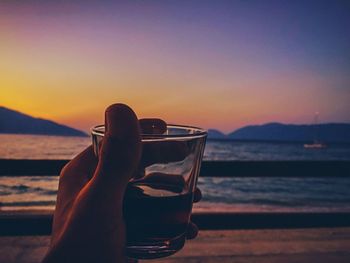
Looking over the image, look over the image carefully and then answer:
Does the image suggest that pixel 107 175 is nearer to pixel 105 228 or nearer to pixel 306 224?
pixel 105 228

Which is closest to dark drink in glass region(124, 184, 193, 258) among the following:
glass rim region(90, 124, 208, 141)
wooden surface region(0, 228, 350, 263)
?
glass rim region(90, 124, 208, 141)

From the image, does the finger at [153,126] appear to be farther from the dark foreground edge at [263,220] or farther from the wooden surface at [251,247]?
the wooden surface at [251,247]

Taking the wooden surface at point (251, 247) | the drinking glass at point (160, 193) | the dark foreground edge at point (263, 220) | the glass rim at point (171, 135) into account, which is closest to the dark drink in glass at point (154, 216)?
the drinking glass at point (160, 193)

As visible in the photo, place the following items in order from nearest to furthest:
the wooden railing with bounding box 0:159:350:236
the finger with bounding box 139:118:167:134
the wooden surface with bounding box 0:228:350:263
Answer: the finger with bounding box 139:118:167:134 < the wooden railing with bounding box 0:159:350:236 < the wooden surface with bounding box 0:228:350:263

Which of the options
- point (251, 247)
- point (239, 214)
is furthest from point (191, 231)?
point (251, 247)

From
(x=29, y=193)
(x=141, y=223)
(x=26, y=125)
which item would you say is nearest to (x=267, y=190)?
(x=29, y=193)

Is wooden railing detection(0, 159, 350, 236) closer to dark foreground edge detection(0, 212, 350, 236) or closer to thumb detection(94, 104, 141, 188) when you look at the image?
dark foreground edge detection(0, 212, 350, 236)

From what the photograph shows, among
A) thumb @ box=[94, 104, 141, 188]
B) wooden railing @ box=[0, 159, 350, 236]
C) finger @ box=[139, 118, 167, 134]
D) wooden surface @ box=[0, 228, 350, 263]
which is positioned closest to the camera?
thumb @ box=[94, 104, 141, 188]

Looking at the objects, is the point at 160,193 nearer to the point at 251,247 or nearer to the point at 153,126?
the point at 153,126
